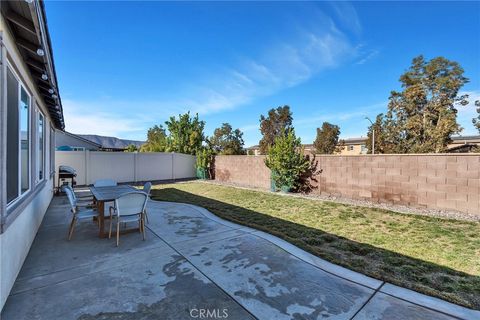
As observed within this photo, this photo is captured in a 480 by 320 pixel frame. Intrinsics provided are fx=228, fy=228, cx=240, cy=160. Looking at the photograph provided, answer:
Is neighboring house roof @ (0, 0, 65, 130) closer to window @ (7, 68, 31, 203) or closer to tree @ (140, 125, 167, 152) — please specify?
window @ (7, 68, 31, 203)

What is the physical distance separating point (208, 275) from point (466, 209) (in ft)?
24.2

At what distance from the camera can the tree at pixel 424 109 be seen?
18.0 metres

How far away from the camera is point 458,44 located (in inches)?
480

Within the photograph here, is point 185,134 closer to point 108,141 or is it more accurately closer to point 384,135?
point 384,135

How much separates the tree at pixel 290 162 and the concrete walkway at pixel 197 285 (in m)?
6.14

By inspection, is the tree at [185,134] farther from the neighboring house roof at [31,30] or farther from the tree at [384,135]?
the tree at [384,135]

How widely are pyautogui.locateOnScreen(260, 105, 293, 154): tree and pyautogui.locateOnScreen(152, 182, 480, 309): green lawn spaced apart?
739 inches

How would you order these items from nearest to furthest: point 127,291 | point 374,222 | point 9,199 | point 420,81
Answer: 1. point 127,291
2. point 9,199
3. point 374,222
4. point 420,81

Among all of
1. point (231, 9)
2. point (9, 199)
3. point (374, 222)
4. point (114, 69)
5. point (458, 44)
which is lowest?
point (374, 222)

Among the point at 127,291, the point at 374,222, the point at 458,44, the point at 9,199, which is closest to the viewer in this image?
the point at 127,291

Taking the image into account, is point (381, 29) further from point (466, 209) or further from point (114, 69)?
point (114, 69)

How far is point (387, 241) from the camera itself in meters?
4.53

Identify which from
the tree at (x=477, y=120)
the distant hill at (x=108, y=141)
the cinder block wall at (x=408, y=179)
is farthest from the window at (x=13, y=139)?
the distant hill at (x=108, y=141)

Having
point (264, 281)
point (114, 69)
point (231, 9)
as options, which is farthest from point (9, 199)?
point (114, 69)
